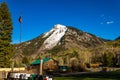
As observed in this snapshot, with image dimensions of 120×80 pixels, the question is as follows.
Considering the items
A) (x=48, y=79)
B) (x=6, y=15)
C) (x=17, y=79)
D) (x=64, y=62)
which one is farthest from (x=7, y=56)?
(x=64, y=62)

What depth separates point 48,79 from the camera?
32.2 meters

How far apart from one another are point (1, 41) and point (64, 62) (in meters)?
60.2

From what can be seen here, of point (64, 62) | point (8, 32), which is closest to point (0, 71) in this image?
point (8, 32)

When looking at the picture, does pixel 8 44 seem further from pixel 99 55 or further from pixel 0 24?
pixel 99 55

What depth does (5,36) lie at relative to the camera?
Result: 232 feet

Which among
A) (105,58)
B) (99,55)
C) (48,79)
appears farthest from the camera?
(99,55)

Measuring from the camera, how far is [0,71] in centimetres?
6078

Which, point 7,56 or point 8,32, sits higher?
point 8,32

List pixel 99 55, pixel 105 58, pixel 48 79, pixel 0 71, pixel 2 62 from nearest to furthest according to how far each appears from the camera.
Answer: pixel 48 79 → pixel 0 71 → pixel 2 62 → pixel 105 58 → pixel 99 55

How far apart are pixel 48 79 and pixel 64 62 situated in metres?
94.4

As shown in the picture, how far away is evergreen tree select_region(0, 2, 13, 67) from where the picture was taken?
68125 millimetres

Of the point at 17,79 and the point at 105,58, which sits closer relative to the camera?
the point at 17,79

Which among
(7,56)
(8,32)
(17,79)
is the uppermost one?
(8,32)

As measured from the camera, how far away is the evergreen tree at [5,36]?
68.1 meters
